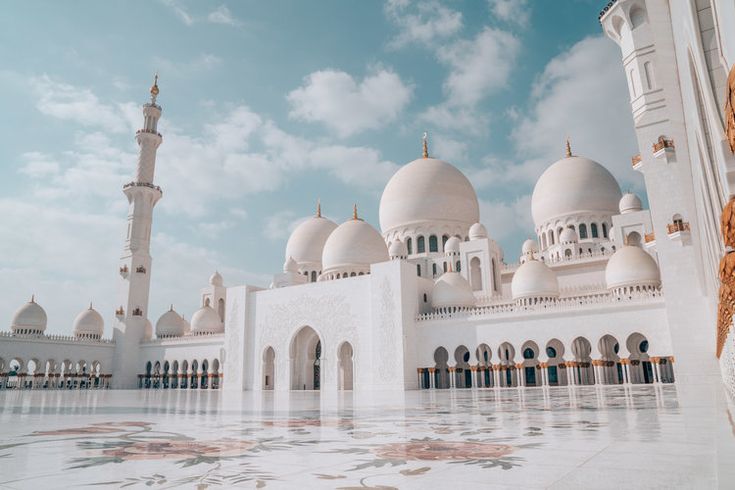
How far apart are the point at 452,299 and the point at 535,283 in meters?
3.14

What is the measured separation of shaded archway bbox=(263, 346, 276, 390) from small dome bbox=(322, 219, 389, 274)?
4573 millimetres

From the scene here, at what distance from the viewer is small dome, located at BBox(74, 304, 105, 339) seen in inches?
1180

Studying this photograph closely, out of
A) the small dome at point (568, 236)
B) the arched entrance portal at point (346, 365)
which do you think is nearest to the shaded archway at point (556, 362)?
the small dome at point (568, 236)

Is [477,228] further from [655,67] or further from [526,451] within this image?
[526,451]

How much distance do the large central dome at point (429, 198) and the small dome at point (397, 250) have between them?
1.72m

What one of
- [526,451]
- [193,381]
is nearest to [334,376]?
[193,381]

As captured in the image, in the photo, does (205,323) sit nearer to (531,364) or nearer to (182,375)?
(182,375)

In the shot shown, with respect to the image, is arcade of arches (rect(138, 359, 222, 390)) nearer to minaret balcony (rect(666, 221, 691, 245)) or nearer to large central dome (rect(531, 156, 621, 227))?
large central dome (rect(531, 156, 621, 227))

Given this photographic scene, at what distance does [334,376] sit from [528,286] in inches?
325

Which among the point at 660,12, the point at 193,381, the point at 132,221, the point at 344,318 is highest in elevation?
the point at 132,221

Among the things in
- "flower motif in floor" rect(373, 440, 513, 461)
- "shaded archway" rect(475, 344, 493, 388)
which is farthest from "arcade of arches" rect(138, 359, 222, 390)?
"flower motif in floor" rect(373, 440, 513, 461)

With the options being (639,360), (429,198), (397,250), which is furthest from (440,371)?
(429,198)

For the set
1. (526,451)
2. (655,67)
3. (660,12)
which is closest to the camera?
(526,451)

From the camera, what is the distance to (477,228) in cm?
2316
